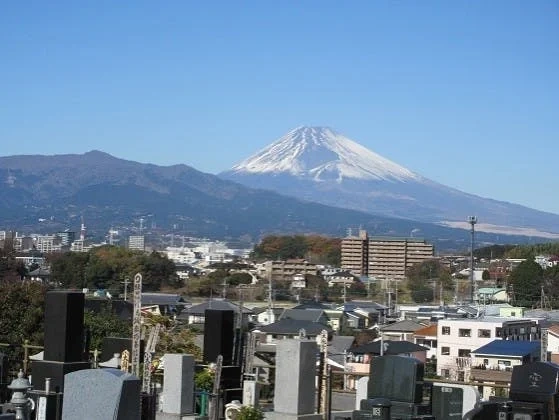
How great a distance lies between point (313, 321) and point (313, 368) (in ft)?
138

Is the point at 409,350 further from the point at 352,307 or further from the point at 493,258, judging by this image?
the point at 493,258

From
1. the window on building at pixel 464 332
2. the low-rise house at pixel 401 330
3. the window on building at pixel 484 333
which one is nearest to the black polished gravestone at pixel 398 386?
the window on building at pixel 484 333

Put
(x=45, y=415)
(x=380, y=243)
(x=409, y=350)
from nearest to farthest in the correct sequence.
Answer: (x=45, y=415) → (x=409, y=350) → (x=380, y=243)

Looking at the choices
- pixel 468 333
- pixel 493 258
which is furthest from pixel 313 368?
pixel 493 258

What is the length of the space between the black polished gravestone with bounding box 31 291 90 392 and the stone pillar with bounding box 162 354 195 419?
1.73 m

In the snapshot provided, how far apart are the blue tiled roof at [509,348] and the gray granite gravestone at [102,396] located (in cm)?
2920

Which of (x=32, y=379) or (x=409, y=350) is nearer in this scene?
(x=32, y=379)

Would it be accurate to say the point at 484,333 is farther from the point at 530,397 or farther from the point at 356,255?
the point at 356,255

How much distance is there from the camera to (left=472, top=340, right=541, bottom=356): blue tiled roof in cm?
3609

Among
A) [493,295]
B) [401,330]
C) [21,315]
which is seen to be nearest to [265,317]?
[401,330]

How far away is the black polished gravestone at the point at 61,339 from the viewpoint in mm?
11586

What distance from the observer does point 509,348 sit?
123 ft

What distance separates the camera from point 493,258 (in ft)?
421

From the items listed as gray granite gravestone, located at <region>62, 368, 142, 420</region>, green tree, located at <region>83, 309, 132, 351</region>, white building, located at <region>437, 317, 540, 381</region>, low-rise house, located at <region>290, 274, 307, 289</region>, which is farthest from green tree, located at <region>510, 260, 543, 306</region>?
gray granite gravestone, located at <region>62, 368, 142, 420</region>
